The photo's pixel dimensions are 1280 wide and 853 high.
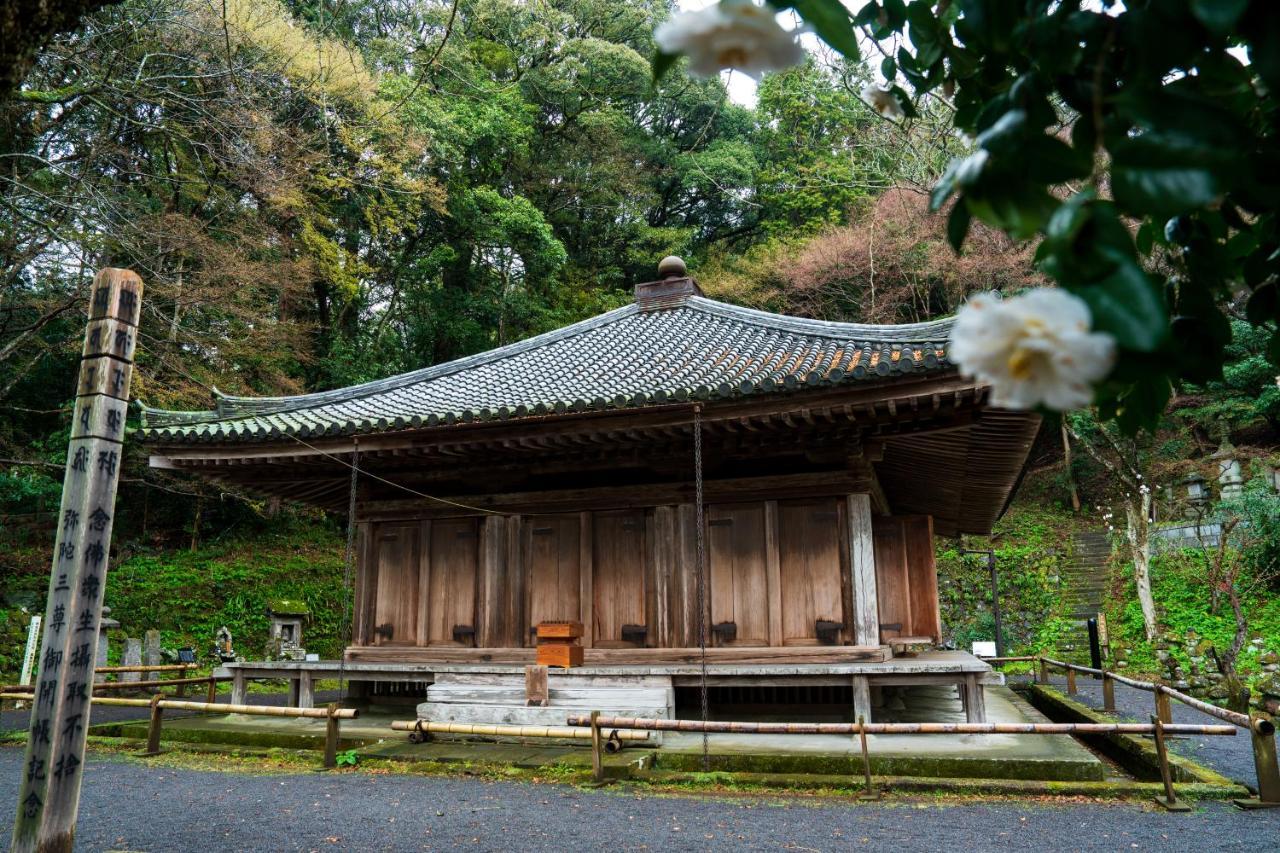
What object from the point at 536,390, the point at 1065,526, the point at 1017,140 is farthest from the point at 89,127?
the point at 1065,526

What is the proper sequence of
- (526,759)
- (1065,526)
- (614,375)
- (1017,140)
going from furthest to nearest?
(1065,526) → (614,375) → (526,759) → (1017,140)

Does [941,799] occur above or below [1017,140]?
below

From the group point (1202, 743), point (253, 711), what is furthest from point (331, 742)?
point (1202, 743)

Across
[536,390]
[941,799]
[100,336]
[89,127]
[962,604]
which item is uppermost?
[89,127]

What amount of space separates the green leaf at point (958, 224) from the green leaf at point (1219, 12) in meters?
0.31

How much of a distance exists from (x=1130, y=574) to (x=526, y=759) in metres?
20.7

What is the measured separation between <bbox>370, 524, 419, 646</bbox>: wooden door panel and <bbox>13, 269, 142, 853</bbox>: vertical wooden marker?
20.2ft

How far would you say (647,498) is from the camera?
973 cm

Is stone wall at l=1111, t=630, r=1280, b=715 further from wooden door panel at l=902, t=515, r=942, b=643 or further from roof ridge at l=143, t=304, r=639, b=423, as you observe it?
roof ridge at l=143, t=304, r=639, b=423

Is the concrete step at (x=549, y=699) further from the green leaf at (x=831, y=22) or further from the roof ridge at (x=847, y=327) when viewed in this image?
the green leaf at (x=831, y=22)

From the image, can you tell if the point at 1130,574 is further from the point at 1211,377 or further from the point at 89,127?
the point at 89,127

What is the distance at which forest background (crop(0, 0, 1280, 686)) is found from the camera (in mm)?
15828

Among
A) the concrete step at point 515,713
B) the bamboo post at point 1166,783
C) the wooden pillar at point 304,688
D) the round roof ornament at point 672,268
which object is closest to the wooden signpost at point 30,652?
the wooden pillar at point 304,688

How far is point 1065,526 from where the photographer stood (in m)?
27.4
